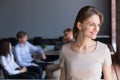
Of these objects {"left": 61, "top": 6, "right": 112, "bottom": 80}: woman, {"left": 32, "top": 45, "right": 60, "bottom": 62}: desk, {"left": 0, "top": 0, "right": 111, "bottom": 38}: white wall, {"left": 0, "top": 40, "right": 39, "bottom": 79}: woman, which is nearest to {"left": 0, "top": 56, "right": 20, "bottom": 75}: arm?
{"left": 0, "top": 40, "right": 39, "bottom": 79}: woman

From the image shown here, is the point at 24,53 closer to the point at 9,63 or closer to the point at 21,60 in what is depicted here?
the point at 21,60

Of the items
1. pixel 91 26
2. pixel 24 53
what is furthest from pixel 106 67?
pixel 24 53

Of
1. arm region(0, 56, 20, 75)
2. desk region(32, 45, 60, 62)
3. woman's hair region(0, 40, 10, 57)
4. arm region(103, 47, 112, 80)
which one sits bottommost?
desk region(32, 45, 60, 62)

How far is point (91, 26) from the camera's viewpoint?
4.60ft

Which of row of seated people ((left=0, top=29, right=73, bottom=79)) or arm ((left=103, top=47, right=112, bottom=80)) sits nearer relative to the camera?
arm ((left=103, top=47, right=112, bottom=80))

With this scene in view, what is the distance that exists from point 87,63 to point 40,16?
864cm

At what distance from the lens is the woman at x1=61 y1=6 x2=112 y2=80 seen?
55.6 inches

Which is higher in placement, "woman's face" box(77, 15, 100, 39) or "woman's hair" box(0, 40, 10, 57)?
"woman's face" box(77, 15, 100, 39)

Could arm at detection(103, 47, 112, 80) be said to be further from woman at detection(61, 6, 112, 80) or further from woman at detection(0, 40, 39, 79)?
woman at detection(0, 40, 39, 79)

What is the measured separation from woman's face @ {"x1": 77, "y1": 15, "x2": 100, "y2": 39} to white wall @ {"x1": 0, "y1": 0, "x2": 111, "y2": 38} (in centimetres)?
845

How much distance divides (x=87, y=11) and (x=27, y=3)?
864cm

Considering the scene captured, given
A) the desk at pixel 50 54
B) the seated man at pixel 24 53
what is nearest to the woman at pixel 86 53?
the seated man at pixel 24 53

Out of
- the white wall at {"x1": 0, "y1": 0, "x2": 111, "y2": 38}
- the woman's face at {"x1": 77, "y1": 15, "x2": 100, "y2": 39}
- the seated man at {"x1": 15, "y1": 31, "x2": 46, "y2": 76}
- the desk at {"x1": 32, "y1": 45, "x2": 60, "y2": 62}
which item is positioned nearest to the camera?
the woman's face at {"x1": 77, "y1": 15, "x2": 100, "y2": 39}

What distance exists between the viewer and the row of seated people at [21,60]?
4586mm
